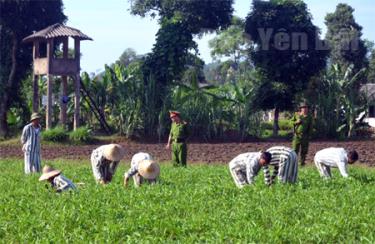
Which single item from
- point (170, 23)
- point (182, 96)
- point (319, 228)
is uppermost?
point (170, 23)

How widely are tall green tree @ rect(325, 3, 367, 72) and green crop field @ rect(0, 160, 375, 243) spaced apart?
2947 cm

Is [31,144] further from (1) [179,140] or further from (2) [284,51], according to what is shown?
(2) [284,51]

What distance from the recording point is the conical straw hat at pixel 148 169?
420 inches

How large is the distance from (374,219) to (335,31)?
40.6 metres

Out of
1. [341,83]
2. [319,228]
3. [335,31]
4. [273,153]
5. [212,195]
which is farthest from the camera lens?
[335,31]

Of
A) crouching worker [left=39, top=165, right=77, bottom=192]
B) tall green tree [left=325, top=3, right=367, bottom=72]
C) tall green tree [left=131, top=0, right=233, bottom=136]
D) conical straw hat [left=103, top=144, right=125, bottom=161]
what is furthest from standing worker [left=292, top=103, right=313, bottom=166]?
tall green tree [left=325, top=3, right=367, bottom=72]

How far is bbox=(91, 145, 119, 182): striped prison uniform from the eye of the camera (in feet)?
37.3

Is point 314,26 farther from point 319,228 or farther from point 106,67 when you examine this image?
point 319,228

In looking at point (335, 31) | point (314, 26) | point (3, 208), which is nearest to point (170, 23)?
point (314, 26)

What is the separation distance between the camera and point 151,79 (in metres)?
Result: 26.1

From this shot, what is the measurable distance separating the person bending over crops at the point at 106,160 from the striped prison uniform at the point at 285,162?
2.53 m

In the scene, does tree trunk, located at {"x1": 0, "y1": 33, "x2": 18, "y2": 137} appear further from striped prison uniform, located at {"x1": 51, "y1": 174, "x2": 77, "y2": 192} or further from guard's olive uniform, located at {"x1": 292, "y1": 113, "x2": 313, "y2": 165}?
striped prison uniform, located at {"x1": 51, "y1": 174, "x2": 77, "y2": 192}

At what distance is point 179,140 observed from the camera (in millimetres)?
15727

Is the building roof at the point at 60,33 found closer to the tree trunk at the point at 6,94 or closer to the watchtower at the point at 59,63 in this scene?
the watchtower at the point at 59,63
